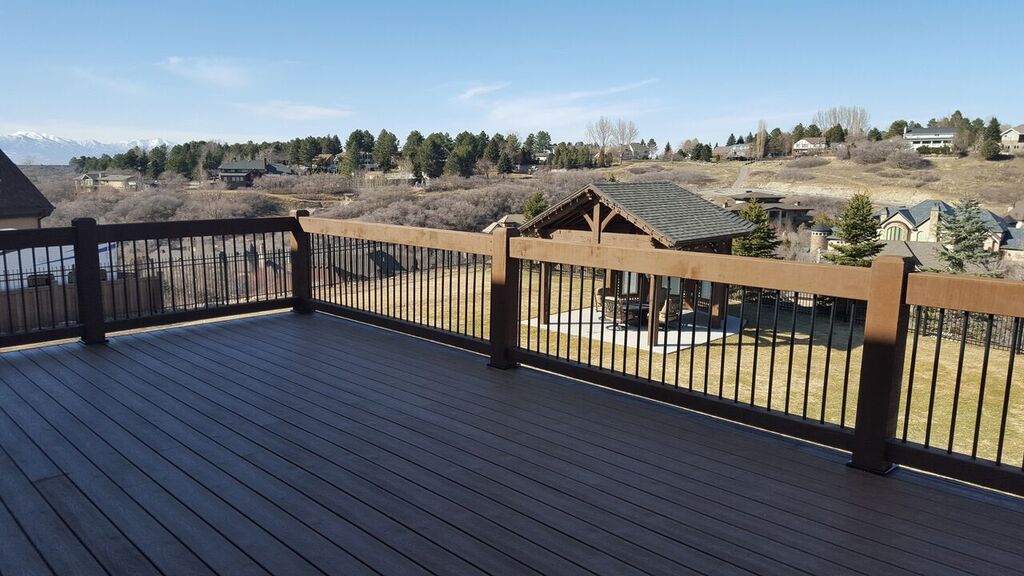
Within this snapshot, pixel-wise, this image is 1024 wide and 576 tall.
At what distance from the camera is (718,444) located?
3.29 metres

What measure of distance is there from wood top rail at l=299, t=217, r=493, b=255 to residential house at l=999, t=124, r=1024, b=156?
245 feet

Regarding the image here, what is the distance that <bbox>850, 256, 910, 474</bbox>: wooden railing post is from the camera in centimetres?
284

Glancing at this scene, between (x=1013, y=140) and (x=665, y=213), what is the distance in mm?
76382

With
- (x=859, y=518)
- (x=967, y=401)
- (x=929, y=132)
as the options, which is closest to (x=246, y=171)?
(x=967, y=401)

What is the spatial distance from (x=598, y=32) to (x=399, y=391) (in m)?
47.8

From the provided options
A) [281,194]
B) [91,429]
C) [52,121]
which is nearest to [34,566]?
[91,429]

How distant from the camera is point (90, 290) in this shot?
16.5ft

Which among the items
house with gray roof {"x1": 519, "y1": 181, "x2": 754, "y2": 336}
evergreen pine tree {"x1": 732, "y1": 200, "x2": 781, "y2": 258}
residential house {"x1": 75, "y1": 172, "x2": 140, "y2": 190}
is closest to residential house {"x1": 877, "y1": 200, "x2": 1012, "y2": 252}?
evergreen pine tree {"x1": 732, "y1": 200, "x2": 781, "y2": 258}

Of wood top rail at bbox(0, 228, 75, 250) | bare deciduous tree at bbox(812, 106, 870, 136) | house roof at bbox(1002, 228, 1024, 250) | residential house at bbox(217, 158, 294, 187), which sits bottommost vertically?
house roof at bbox(1002, 228, 1024, 250)

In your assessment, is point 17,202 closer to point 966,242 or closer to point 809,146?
point 966,242

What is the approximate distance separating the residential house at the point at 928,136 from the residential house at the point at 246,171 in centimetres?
7040

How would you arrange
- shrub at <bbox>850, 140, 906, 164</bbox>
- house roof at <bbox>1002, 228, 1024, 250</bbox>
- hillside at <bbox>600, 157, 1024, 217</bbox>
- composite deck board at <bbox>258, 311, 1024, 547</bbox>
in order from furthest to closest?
shrub at <bbox>850, 140, 906, 164</bbox>, hillside at <bbox>600, 157, 1024, 217</bbox>, house roof at <bbox>1002, 228, 1024, 250</bbox>, composite deck board at <bbox>258, 311, 1024, 547</bbox>

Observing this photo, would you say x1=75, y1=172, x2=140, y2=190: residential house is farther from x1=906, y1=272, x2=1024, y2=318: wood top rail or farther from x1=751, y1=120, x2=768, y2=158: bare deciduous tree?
x1=751, y1=120, x2=768, y2=158: bare deciduous tree

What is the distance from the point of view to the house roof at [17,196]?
16.2 meters
